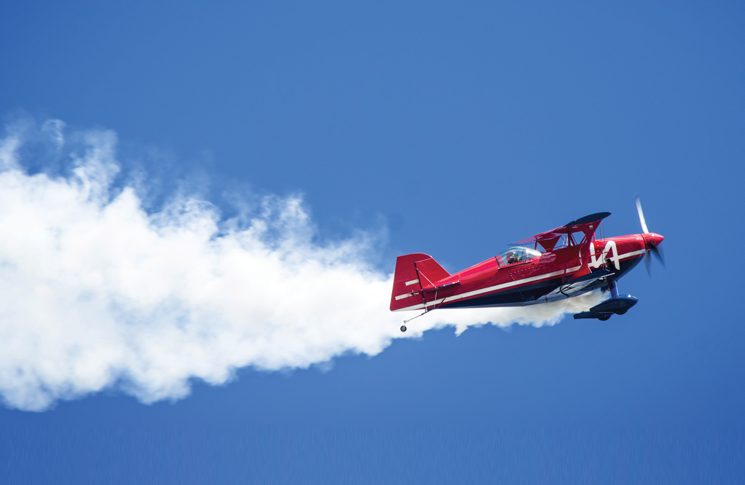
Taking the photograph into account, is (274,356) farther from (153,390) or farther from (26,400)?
(26,400)

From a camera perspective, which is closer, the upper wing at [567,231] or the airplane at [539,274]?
the upper wing at [567,231]

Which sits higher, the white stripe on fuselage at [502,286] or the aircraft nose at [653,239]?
the aircraft nose at [653,239]

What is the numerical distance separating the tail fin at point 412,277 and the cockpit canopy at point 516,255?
2.10 metres

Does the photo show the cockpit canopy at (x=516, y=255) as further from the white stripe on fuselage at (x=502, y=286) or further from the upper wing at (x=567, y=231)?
the white stripe on fuselage at (x=502, y=286)

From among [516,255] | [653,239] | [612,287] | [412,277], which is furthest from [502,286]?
[653,239]

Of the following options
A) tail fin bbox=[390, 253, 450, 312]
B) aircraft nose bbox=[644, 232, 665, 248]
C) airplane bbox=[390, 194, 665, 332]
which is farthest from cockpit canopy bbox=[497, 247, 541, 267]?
aircraft nose bbox=[644, 232, 665, 248]

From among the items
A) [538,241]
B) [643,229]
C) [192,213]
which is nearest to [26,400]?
[192,213]

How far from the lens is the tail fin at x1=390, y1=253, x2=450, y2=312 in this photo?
79.7 feet

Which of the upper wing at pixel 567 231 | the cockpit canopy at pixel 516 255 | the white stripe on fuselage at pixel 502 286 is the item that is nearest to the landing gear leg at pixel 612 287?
the white stripe on fuselage at pixel 502 286

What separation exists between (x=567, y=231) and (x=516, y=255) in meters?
2.00

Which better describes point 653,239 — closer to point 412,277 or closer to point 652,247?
point 652,247

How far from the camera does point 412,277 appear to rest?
24.4 meters

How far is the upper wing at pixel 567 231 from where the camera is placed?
22484mm

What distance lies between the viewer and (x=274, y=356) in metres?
29.5
